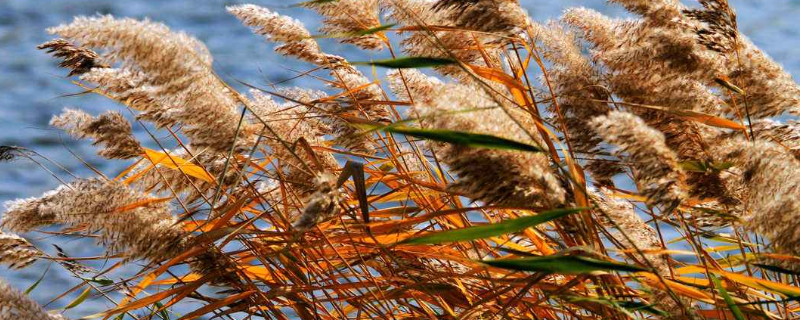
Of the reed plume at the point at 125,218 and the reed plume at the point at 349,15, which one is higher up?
the reed plume at the point at 349,15

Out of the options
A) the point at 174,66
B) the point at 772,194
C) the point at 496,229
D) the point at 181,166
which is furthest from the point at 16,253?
the point at 772,194

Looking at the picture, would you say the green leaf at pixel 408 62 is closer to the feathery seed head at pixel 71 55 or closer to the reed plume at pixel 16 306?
the reed plume at pixel 16 306

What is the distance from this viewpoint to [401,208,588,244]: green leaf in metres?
0.95

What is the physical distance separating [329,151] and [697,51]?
0.63m

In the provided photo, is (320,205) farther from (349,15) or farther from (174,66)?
(349,15)

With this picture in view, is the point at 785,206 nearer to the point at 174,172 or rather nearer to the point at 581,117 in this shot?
the point at 581,117

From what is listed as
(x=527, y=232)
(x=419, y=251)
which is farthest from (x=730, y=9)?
(x=419, y=251)

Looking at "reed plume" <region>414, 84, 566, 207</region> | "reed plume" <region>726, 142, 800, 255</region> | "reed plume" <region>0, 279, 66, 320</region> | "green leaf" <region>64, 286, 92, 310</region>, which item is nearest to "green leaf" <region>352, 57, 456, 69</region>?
"reed plume" <region>414, 84, 566, 207</region>

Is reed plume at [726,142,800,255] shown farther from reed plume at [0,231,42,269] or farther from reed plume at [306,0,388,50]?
reed plume at [0,231,42,269]

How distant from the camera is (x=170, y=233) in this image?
1.10 m

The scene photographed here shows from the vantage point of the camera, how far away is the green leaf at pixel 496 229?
0.95 metres

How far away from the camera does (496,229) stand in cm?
100

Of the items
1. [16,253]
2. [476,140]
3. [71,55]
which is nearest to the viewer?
[476,140]

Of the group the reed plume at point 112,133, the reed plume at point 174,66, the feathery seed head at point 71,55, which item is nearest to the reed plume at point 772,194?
the reed plume at point 174,66
